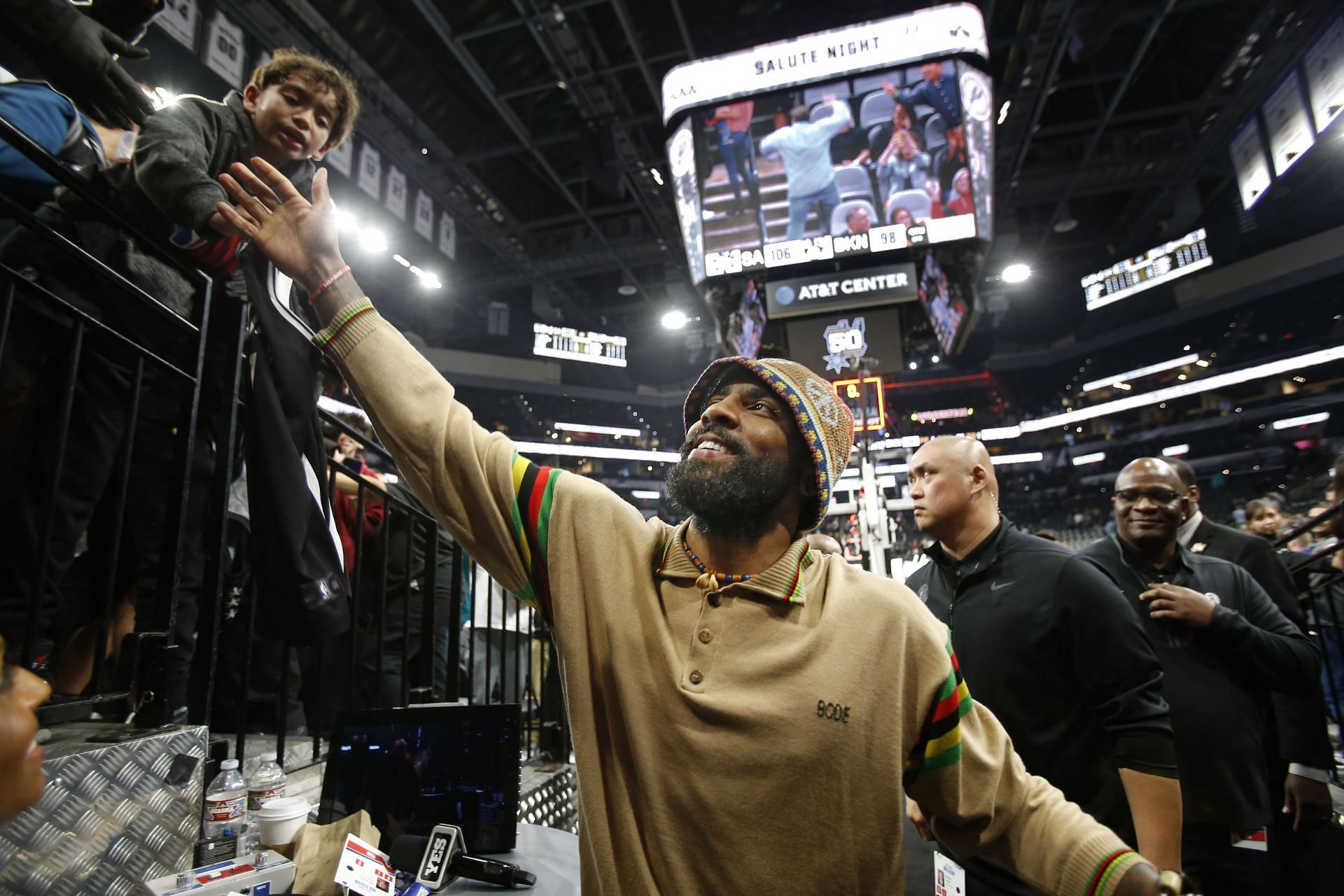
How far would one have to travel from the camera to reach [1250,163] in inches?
432

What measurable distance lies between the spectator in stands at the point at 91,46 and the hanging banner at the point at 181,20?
5000mm

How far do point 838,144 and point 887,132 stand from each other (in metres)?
0.65

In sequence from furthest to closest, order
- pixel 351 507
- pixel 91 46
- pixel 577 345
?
pixel 577 345, pixel 351 507, pixel 91 46

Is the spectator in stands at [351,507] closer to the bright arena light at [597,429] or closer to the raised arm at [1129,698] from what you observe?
the raised arm at [1129,698]

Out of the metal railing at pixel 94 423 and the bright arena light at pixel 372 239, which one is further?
the bright arena light at pixel 372 239

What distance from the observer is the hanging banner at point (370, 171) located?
9.70 m

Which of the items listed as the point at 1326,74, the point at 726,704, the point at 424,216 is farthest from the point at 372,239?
the point at 1326,74

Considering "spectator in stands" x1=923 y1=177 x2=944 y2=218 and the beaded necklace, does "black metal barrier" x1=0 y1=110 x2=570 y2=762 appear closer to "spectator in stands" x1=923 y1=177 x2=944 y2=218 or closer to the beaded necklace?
the beaded necklace

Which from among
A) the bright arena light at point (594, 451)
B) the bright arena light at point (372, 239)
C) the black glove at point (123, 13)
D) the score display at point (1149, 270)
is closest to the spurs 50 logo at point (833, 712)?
the black glove at point (123, 13)

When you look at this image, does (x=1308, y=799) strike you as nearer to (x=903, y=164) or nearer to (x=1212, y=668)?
(x=1212, y=668)

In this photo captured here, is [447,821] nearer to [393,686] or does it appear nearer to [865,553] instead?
[393,686]

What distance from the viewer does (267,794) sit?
6.61ft

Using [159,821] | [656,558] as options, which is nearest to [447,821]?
[159,821]

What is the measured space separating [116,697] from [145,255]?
51.4 inches
